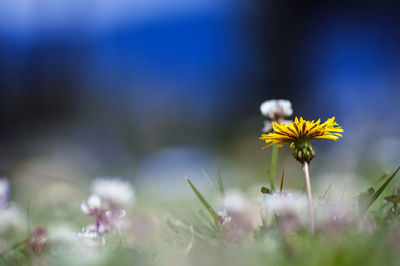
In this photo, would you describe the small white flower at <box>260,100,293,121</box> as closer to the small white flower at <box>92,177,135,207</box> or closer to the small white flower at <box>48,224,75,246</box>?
the small white flower at <box>92,177,135,207</box>

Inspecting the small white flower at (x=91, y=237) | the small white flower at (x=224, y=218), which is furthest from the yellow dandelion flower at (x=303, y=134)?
the small white flower at (x=91, y=237)

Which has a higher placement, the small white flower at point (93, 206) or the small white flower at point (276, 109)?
the small white flower at point (276, 109)

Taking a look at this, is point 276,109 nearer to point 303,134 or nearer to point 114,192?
point 303,134

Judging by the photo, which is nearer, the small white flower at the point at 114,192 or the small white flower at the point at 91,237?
the small white flower at the point at 91,237

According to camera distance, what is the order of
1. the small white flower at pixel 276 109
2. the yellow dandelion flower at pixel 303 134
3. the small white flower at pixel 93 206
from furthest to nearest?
the small white flower at pixel 276 109
the small white flower at pixel 93 206
the yellow dandelion flower at pixel 303 134

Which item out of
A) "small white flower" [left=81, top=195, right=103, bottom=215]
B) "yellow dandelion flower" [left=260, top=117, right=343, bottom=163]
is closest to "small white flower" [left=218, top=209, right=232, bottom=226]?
"yellow dandelion flower" [left=260, top=117, right=343, bottom=163]

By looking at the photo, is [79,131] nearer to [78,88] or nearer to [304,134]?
[78,88]

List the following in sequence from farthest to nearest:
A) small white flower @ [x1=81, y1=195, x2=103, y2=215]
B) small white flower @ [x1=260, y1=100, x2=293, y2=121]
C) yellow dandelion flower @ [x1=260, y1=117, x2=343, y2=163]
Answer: small white flower @ [x1=260, y1=100, x2=293, y2=121], small white flower @ [x1=81, y1=195, x2=103, y2=215], yellow dandelion flower @ [x1=260, y1=117, x2=343, y2=163]

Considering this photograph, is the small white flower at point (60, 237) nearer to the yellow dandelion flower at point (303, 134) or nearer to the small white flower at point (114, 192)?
the small white flower at point (114, 192)

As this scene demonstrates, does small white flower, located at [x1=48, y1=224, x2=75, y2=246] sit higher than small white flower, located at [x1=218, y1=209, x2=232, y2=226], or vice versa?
small white flower, located at [x1=48, y1=224, x2=75, y2=246]

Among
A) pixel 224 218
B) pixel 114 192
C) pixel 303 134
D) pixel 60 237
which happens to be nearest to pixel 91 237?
pixel 60 237

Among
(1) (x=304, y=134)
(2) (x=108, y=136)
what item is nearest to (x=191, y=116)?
(2) (x=108, y=136)
